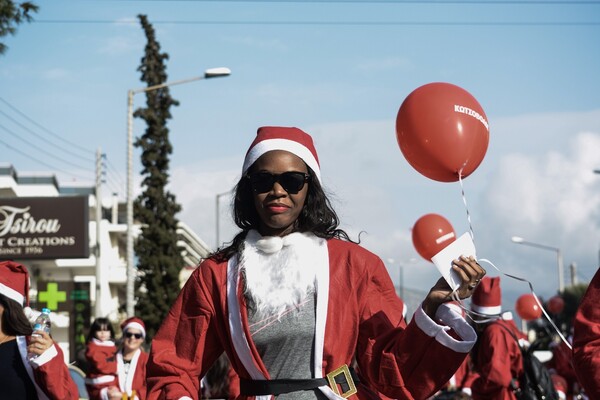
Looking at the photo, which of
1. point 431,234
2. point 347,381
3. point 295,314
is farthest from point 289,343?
point 431,234

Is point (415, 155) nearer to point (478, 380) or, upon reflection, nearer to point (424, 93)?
point (424, 93)

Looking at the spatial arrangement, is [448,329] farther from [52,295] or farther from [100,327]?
[52,295]

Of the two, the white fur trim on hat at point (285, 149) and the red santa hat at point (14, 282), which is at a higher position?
the white fur trim on hat at point (285, 149)

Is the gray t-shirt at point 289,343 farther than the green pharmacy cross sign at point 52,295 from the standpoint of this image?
No

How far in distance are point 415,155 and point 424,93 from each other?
0.97ft

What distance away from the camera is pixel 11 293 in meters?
6.58

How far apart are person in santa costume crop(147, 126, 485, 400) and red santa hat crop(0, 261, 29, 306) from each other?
6.37 ft

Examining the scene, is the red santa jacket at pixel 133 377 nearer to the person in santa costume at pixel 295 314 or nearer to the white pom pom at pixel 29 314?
the white pom pom at pixel 29 314

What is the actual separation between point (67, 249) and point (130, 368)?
23484mm

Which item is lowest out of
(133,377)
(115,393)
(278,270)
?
(115,393)

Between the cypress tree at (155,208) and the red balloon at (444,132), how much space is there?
115 feet

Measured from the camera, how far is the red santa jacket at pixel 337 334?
4410 millimetres

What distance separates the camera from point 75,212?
35969 millimetres

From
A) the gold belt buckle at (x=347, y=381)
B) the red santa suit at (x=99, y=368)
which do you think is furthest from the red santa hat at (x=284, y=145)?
the red santa suit at (x=99, y=368)
